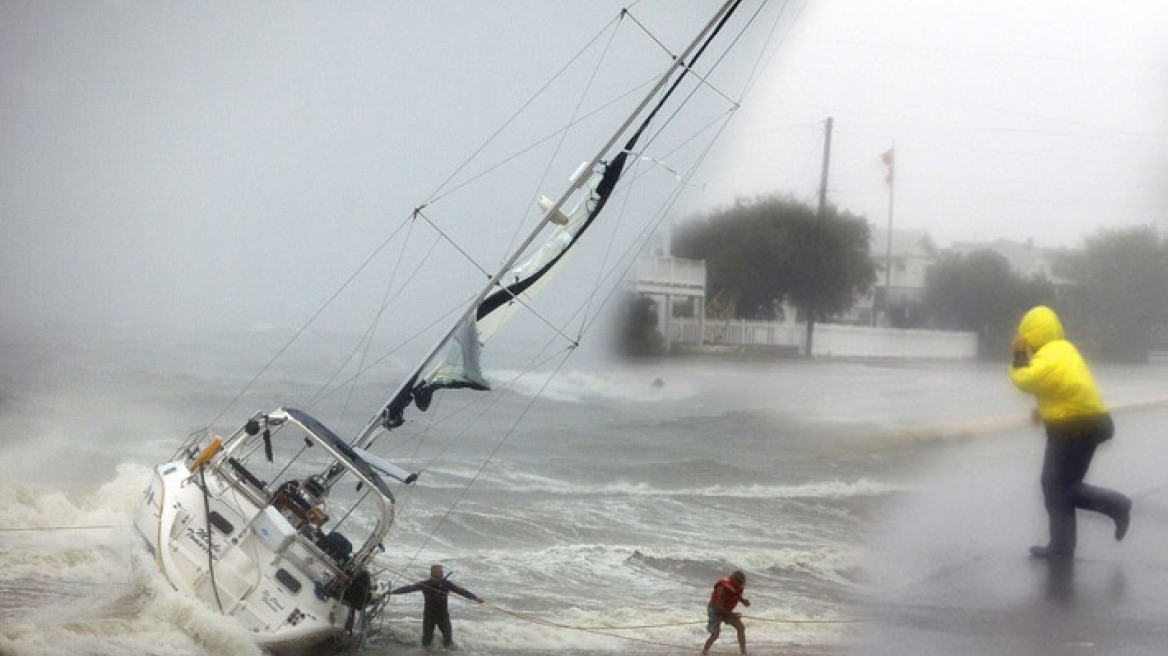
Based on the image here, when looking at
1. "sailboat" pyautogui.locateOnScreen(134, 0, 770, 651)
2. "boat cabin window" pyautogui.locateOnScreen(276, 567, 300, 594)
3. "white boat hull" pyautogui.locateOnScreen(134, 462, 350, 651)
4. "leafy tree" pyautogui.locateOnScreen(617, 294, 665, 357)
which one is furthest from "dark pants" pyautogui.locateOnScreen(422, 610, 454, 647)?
"leafy tree" pyautogui.locateOnScreen(617, 294, 665, 357)

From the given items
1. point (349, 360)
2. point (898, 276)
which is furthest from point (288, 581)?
point (349, 360)

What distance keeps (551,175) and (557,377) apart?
→ 280cm

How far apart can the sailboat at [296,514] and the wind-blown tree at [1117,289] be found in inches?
123

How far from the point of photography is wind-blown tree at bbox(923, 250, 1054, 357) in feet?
32.1

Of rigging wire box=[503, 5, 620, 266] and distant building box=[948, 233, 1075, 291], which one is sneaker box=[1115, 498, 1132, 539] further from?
rigging wire box=[503, 5, 620, 266]

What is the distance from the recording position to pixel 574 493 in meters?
14.1

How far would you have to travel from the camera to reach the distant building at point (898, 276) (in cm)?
1029

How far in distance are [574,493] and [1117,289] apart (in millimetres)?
5974

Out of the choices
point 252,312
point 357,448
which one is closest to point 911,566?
point 357,448

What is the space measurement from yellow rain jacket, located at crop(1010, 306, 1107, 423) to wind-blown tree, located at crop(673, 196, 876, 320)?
4.27 m

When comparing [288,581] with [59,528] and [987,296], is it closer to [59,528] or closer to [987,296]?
[59,528]

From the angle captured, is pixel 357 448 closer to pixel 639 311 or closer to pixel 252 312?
pixel 639 311

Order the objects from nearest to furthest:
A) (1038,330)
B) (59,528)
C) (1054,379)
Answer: (1054,379), (1038,330), (59,528)

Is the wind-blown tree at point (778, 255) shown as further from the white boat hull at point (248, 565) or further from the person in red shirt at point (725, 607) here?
the white boat hull at point (248, 565)
